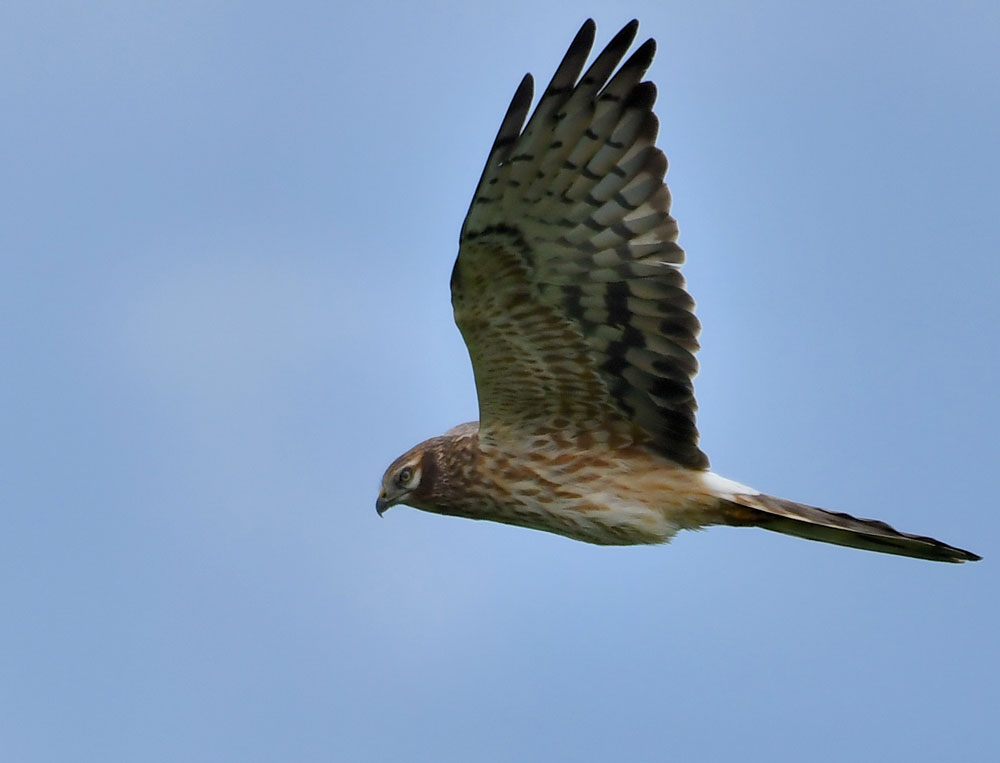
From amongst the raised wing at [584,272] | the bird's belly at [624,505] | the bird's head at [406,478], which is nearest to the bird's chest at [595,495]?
the bird's belly at [624,505]

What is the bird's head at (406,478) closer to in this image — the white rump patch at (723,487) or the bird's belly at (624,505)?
the bird's belly at (624,505)

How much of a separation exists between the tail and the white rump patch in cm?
3

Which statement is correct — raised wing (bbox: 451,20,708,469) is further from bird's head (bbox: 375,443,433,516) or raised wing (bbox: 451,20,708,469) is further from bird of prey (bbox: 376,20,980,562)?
bird's head (bbox: 375,443,433,516)

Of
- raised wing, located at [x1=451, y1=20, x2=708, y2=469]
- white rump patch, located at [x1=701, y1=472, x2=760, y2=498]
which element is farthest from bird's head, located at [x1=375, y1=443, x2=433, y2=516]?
white rump patch, located at [x1=701, y1=472, x2=760, y2=498]

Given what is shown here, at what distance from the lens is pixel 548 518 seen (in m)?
7.97

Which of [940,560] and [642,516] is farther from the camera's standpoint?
[642,516]

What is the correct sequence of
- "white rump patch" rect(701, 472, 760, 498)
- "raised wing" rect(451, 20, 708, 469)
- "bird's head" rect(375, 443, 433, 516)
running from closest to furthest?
"raised wing" rect(451, 20, 708, 469)
"white rump patch" rect(701, 472, 760, 498)
"bird's head" rect(375, 443, 433, 516)

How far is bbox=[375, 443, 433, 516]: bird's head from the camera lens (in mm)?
8242

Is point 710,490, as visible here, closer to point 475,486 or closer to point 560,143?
point 475,486

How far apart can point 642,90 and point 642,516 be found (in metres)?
2.26

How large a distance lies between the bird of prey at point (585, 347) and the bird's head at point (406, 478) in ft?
0.04

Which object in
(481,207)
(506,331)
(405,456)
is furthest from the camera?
(405,456)

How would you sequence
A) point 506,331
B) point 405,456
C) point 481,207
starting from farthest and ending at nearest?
1. point 405,456
2. point 506,331
3. point 481,207

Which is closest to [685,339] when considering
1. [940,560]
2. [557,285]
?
[557,285]
